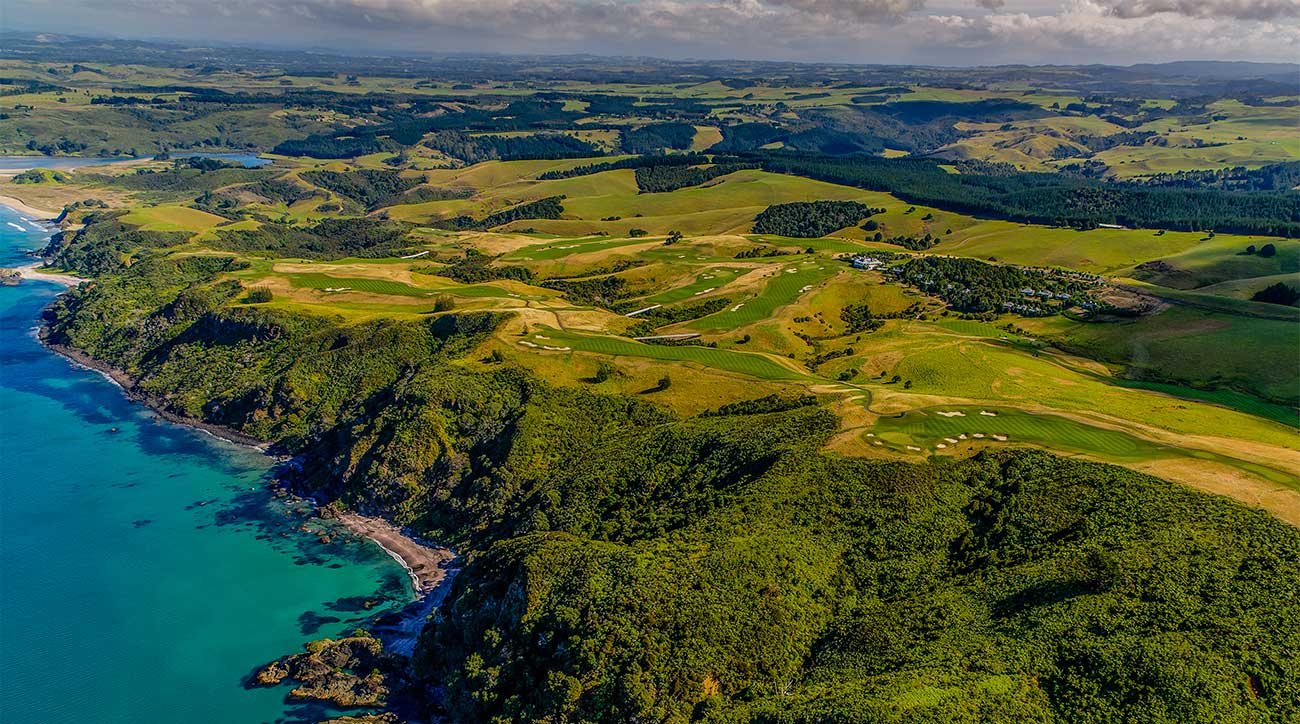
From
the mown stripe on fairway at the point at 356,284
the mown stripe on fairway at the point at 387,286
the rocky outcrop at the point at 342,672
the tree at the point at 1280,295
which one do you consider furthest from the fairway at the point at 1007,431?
the mown stripe on fairway at the point at 356,284

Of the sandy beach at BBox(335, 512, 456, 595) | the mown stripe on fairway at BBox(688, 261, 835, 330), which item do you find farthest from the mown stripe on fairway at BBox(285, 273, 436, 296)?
the sandy beach at BBox(335, 512, 456, 595)

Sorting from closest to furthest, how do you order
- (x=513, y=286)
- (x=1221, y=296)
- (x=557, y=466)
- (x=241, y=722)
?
(x=241, y=722)
(x=557, y=466)
(x=1221, y=296)
(x=513, y=286)

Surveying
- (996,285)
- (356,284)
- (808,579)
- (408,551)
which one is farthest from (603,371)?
(996,285)

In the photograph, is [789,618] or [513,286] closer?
[789,618]

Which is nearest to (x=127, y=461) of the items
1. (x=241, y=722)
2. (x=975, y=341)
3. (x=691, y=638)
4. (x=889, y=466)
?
(x=241, y=722)

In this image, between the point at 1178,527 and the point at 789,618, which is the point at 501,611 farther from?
the point at 1178,527

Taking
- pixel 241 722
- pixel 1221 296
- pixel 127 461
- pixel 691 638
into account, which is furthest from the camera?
pixel 1221 296
